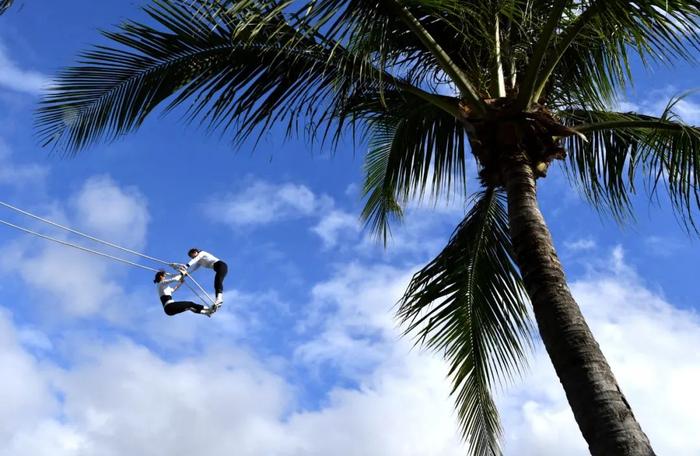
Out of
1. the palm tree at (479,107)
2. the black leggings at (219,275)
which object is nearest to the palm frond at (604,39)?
the palm tree at (479,107)

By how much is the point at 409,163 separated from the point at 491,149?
1643 millimetres

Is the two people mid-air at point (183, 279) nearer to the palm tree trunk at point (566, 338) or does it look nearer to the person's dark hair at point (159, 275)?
the person's dark hair at point (159, 275)

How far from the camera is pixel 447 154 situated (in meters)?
6.79

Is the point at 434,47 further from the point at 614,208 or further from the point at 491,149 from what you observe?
the point at 614,208

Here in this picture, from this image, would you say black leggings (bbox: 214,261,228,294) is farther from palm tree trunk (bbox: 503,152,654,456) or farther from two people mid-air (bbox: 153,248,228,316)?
palm tree trunk (bbox: 503,152,654,456)

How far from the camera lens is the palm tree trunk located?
3.65 meters

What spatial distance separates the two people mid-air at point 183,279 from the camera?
808 centimetres

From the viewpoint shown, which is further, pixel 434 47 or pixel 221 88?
pixel 221 88

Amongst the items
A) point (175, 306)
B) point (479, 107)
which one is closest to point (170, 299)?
point (175, 306)

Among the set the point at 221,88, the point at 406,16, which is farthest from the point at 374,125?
the point at 406,16

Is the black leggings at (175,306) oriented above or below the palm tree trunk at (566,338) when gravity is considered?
above

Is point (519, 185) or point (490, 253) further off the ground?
point (490, 253)

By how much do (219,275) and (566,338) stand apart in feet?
15.4

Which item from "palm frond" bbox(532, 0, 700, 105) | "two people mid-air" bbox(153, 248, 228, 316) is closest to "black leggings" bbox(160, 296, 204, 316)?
"two people mid-air" bbox(153, 248, 228, 316)
